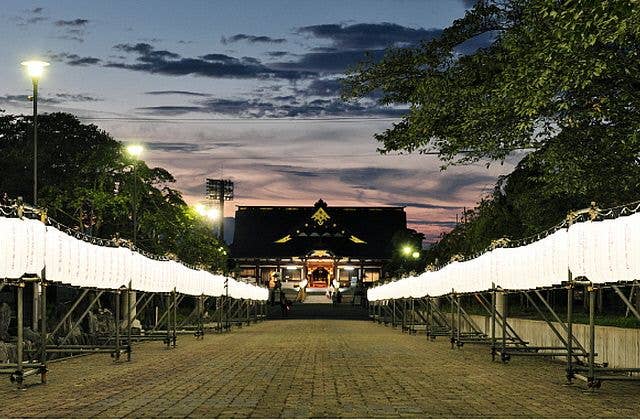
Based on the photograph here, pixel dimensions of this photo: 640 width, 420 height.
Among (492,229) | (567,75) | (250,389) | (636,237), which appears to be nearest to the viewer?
(636,237)

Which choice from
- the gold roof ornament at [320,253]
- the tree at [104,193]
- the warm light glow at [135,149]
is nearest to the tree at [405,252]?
the gold roof ornament at [320,253]

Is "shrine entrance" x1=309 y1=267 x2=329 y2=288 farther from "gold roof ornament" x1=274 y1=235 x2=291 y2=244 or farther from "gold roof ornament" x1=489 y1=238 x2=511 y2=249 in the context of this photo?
"gold roof ornament" x1=489 y1=238 x2=511 y2=249

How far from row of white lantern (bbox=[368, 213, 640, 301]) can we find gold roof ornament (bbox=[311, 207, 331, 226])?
111 m

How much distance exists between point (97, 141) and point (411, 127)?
39.6 metres

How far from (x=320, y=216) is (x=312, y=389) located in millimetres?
123701

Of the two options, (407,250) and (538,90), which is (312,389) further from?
(407,250)

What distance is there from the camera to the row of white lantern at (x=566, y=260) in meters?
15.8

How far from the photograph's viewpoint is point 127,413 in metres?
13.1

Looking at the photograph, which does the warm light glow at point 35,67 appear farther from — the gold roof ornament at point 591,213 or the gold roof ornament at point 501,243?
the gold roof ornament at point 591,213

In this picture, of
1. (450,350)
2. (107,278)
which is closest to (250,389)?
(107,278)

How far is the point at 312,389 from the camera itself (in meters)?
16.6

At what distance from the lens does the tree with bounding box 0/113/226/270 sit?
5147cm

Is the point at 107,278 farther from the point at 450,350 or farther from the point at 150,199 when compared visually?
the point at 150,199

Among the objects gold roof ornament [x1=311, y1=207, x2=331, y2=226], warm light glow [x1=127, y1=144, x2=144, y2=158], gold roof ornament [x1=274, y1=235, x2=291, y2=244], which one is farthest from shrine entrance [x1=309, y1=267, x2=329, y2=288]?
warm light glow [x1=127, y1=144, x2=144, y2=158]
